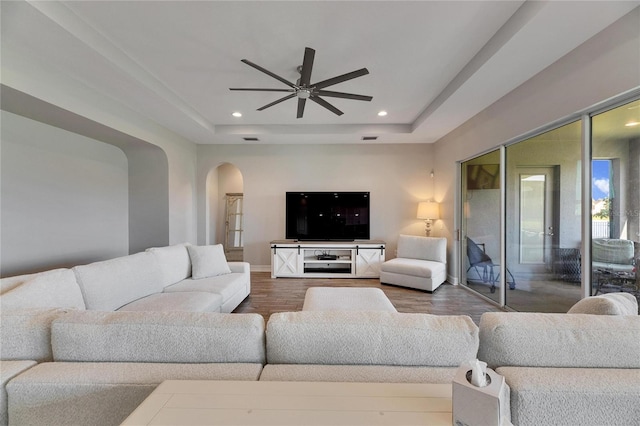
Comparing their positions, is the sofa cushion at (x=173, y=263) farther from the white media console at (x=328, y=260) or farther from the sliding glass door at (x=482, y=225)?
the sliding glass door at (x=482, y=225)

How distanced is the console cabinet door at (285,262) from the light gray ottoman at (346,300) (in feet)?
6.34

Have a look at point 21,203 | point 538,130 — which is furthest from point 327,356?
point 21,203

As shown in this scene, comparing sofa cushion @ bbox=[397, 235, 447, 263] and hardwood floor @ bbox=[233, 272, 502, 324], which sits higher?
sofa cushion @ bbox=[397, 235, 447, 263]

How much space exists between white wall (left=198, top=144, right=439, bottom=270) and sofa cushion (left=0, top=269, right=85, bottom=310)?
3240mm

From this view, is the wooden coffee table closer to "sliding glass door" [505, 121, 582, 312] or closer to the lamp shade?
"sliding glass door" [505, 121, 582, 312]

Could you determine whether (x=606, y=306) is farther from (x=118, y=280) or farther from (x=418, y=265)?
(x=118, y=280)

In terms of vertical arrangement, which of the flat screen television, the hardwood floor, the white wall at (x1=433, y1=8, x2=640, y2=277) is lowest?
the hardwood floor

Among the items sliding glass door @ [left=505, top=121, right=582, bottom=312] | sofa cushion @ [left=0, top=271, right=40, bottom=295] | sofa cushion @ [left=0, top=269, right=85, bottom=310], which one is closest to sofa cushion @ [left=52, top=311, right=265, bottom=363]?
sofa cushion @ [left=0, top=269, right=85, bottom=310]

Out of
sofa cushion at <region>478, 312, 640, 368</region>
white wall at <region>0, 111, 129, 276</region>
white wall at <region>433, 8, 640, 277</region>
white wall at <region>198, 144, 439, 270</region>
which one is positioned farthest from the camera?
white wall at <region>198, 144, 439, 270</region>

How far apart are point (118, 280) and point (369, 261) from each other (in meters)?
3.59

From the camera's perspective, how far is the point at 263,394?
0.69 meters

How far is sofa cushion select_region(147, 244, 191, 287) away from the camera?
2.62 metres

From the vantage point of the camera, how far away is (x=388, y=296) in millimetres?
3561

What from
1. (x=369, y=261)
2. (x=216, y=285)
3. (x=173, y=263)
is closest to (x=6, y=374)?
(x=216, y=285)
